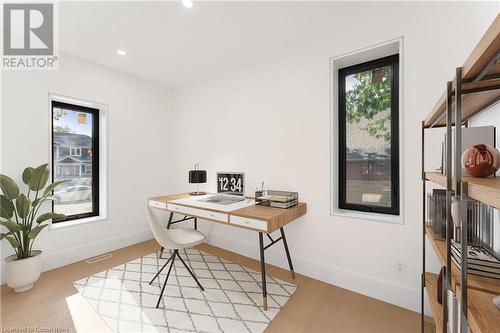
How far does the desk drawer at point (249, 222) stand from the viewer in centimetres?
186

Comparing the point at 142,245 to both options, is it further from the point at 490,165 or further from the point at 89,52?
the point at 490,165

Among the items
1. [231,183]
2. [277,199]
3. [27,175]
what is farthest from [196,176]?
[27,175]

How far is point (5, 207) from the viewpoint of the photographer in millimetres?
2078

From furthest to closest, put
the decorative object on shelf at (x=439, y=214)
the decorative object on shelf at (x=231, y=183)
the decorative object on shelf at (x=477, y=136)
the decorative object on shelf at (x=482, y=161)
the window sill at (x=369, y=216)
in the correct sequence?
the decorative object on shelf at (x=231, y=183), the window sill at (x=369, y=216), the decorative object on shelf at (x=439, y=214), the decorative object on shelf at (x=477, y=136), the decorative object on shelf at (x=482, y=161)

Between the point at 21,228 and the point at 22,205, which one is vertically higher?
the point at 22,205

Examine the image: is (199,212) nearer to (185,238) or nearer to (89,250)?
(185,238)

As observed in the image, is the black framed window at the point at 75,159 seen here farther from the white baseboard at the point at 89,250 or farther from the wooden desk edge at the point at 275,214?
the wooden desk edge at the point at 275,214

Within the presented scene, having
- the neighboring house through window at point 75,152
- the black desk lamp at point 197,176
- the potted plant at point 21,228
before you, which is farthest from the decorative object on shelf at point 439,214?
the neighboring house through window at point 75,152

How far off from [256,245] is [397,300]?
155 centimetres

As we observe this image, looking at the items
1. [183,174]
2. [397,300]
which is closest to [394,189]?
[397,300]

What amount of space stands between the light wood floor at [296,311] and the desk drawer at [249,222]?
2.46 feet

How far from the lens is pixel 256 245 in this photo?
279cm

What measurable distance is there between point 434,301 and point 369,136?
151cm

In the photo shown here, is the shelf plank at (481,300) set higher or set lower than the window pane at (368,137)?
lower
